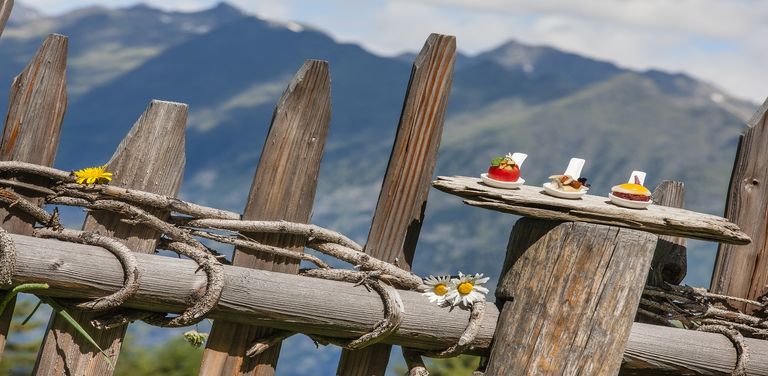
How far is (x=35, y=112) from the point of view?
87.5 inches

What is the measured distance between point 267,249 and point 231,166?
68941mm

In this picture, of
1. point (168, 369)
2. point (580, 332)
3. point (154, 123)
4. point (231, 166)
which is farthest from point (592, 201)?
point (231, 166)

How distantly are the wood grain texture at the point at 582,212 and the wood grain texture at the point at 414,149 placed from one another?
102 millimetres

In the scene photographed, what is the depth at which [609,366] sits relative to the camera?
2604 mm

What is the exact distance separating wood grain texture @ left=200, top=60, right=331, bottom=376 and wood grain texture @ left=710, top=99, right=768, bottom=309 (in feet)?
5.34

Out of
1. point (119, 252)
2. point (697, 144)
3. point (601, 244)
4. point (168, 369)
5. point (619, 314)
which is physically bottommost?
point (168, 369)

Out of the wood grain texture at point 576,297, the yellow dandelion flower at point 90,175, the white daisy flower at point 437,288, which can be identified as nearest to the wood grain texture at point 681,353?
the wood grain texture at point 576,297

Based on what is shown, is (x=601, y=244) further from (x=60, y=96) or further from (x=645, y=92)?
(x=645, y=92)

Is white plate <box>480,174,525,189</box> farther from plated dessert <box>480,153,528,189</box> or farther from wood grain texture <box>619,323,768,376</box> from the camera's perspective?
wood grain texture <box>619,323,768,376</box>

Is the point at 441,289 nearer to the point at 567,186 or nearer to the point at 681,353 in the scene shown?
the point at 567,186

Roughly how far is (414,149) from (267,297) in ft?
1.94

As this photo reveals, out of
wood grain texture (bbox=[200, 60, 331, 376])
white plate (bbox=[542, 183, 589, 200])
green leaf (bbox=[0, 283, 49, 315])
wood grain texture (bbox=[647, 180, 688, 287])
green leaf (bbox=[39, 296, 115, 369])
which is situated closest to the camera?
green leaf (bbox=[0, 283, 49, 315])

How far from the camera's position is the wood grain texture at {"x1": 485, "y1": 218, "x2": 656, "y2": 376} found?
2.56 metres

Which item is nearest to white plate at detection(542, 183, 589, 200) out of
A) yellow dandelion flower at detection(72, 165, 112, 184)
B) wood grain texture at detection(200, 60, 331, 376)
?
wood grain texture at detection(200, 60, 331, 376)
